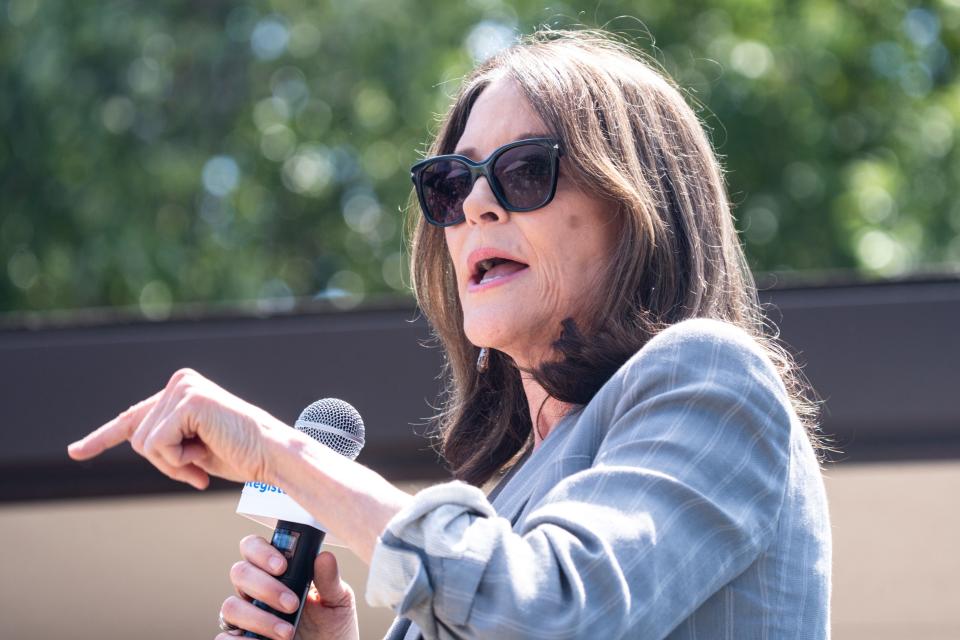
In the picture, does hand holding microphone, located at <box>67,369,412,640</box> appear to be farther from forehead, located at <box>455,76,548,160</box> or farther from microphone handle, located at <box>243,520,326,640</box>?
forehead, located at <box>455,76,548,160</box>

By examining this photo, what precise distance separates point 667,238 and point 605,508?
2.30ft

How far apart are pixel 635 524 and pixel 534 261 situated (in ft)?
2.35

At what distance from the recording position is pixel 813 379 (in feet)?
12.1

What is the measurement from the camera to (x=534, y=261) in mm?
1979

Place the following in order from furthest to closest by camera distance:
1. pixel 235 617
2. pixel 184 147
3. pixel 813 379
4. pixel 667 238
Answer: pixel 184 147, pixel 813 379, pixel 667 238, pixel 235 617

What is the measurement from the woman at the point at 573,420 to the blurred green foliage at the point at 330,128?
21.4ft

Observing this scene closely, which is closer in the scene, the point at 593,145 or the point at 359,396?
the point at 593,145

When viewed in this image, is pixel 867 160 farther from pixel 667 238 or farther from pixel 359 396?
pixel 667 238

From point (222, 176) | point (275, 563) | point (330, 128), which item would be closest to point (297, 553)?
point (275, 563)

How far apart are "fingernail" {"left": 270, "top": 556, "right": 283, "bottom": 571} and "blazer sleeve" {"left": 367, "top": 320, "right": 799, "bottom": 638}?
16.8 inches

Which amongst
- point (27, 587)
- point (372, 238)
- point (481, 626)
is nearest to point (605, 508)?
point (481, 626)

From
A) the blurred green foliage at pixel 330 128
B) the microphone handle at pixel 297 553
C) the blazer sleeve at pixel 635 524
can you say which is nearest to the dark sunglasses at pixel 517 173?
the blazer sleeve at pixel 635 524

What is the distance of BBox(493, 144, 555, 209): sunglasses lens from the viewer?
1.96m

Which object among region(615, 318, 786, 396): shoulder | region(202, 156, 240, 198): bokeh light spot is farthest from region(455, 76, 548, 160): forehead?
region(202, 156, 240, 198): bokeh light spot
